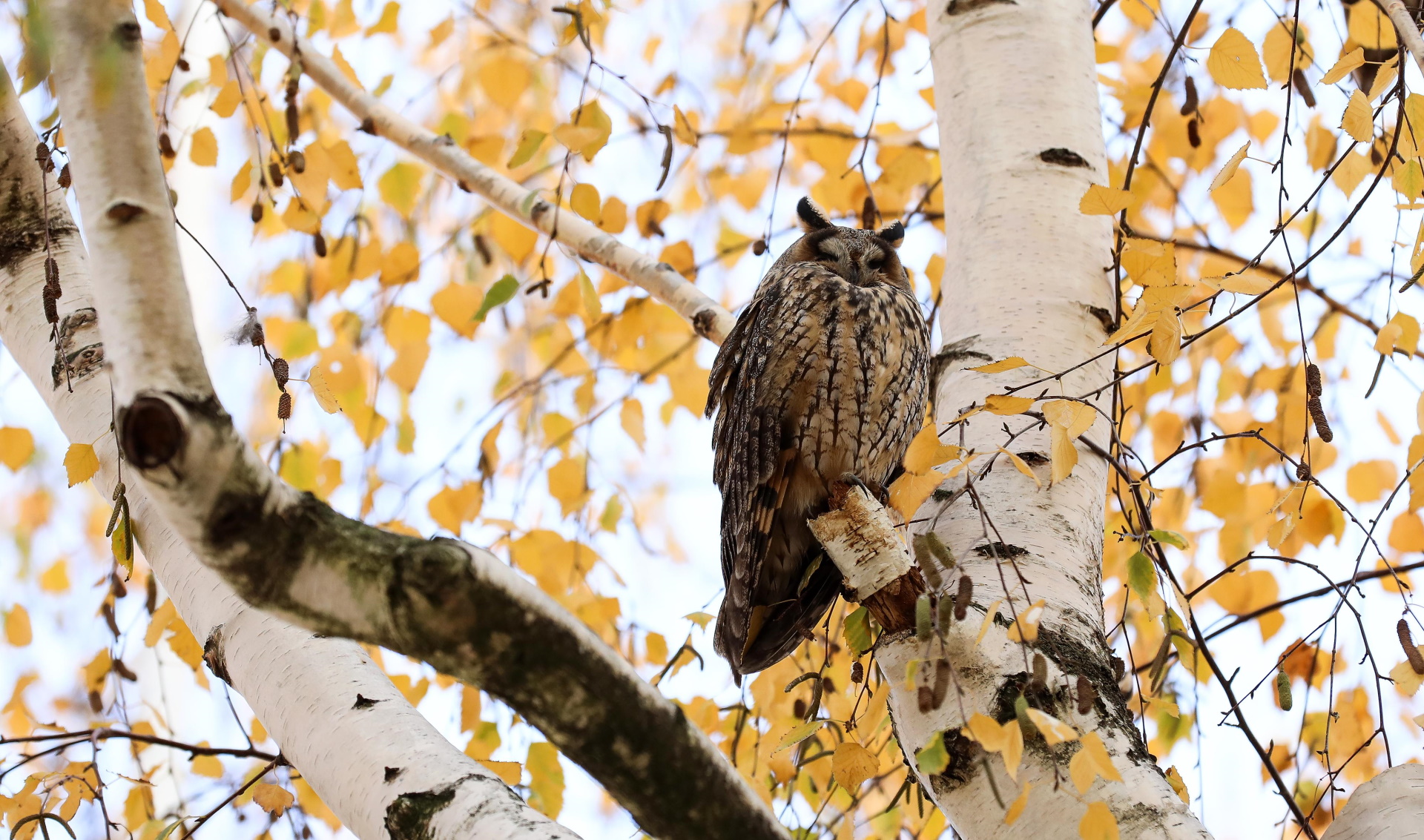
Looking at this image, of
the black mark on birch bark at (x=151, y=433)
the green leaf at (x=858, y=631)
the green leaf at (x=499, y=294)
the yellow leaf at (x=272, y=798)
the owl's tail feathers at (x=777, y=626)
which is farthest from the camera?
the green leaf at (x=499, y=294)

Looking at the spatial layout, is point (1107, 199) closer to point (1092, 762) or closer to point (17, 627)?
point (1092, 762)

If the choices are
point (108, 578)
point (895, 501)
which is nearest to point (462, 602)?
point (895, 501)

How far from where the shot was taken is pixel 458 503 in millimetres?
2117

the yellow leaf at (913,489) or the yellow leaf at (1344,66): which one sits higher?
the yellow leaf at (1344,66)

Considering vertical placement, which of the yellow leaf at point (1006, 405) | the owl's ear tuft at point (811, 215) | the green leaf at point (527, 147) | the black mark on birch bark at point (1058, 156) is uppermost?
the owl's ear tuft at point (811, 215)

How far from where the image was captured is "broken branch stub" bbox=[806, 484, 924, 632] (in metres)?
1.21

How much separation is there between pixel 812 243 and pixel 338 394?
0.98 m

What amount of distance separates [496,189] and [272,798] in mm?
1029

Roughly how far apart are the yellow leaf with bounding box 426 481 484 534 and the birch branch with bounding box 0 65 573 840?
822 mm

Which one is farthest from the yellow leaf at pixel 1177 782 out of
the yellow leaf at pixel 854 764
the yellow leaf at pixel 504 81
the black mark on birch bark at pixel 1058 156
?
the yellow leaf at pixel 504 81

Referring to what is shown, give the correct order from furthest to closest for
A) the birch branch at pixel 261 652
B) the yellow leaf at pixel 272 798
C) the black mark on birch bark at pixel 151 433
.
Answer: the yellow leaf at pixel 272 798, the birch branch at pixel 261 652, the black mark on birch bark at pixel 151 433

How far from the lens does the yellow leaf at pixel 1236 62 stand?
3.87ft

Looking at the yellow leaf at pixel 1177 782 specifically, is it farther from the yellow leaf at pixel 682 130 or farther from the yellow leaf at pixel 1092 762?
the yellow leaf at pixel 682 130

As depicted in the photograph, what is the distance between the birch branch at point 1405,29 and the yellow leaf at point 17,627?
2.23 meters
